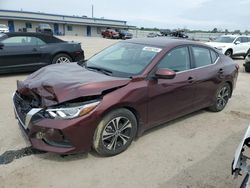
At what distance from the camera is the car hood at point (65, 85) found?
3535 mm

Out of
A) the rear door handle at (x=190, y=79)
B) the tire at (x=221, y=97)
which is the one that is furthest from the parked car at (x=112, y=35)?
the rear door handle at (x=190, y=79)

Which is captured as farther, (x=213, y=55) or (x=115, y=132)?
(x=213, y=55)

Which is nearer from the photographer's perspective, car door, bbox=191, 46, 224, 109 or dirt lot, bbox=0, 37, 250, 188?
dirt lot, bbox=0, 37, 250, 188

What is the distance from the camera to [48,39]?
971 centimetres

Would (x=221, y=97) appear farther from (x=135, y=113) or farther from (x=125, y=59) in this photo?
(x=135, y=113)

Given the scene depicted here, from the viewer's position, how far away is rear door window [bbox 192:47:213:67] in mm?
5230

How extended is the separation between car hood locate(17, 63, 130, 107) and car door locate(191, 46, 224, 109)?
1783mm

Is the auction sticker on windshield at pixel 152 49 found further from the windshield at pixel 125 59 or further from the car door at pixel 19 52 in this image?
the car door at pixel 19 52

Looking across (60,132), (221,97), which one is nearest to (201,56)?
(221,97)

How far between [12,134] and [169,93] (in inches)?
104

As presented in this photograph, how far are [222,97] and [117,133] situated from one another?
3156 millimetres

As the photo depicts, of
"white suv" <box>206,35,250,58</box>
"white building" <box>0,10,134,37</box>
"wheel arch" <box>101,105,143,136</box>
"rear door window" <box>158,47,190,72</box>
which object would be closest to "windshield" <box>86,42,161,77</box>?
"rear door window" <box>158,47,190,72</box>

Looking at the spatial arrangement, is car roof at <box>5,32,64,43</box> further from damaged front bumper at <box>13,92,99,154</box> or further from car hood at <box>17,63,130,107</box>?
damaged front bumper at <box>13,92,99,154</box>

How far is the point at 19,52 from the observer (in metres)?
8.96
